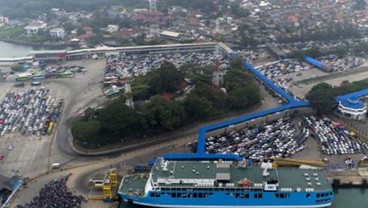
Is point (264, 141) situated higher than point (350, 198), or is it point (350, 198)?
point (264, 141)

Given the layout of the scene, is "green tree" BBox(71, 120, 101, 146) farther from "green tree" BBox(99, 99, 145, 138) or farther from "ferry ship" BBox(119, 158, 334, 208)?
"ferry ship" BBox(119, 158, 334, 208)

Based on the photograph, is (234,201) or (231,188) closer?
(231,188)

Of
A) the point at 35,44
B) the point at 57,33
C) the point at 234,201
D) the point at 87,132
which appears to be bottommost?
the point at 35,44

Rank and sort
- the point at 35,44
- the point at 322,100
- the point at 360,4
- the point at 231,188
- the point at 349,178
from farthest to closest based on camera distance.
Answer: the point at 360,4 → the point at 35,44 → the point at 322,100 → the point at 349,178 → the point at 231,188

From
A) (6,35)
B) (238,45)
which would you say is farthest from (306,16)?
(6,35)

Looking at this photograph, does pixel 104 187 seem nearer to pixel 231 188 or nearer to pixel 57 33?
pixel 231 188

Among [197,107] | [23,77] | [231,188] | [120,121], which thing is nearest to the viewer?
[231,188]

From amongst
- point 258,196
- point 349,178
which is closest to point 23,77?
point 258,196
